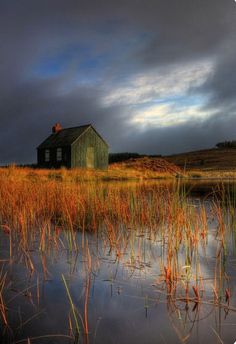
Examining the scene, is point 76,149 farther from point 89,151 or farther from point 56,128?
point 56,128

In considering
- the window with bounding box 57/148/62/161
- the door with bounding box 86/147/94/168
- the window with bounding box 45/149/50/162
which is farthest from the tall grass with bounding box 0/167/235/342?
the window with bounding box 45/149/50/162

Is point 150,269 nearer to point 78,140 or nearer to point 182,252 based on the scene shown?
point 182,252

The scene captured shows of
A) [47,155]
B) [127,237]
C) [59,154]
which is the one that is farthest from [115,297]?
[47,155]

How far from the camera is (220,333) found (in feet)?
10.6

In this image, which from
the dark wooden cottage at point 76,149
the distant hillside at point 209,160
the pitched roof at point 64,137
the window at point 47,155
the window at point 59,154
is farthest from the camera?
the distant hillside at point 209,160

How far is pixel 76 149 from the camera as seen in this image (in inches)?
1303

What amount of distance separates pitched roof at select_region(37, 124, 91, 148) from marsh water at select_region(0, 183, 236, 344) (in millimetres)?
27880

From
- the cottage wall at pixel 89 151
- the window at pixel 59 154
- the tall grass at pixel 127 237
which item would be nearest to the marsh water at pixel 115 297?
the tall grass at pixel 127 237

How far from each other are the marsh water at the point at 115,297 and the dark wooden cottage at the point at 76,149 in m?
27.4

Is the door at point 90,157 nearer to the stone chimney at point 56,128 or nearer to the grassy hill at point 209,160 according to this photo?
the stone chimney at point 56,128

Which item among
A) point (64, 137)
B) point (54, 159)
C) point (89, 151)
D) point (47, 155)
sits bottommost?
point (54, 159)

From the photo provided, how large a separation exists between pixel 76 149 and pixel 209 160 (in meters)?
22.6

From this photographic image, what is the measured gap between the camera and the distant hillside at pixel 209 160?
1784 inches

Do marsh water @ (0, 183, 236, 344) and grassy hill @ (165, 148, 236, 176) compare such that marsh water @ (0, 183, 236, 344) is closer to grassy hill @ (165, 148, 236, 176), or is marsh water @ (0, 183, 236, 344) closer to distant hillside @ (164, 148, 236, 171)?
grassy hill @ (165, 148, 236, 176)
